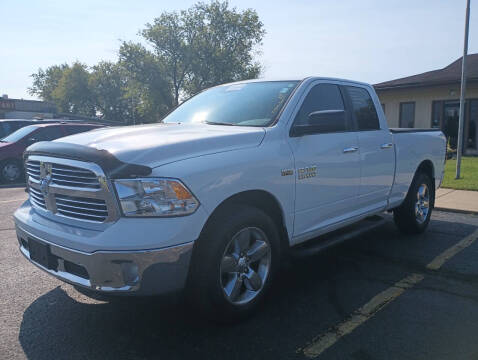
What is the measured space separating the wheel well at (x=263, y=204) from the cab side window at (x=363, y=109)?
1.70 metres

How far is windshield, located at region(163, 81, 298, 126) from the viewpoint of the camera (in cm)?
401

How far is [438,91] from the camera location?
18.8 meters

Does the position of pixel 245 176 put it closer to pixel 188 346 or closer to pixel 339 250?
pixel 188 346

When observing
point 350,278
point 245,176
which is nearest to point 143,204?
point 245,176

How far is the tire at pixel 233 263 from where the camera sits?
3.03 metres

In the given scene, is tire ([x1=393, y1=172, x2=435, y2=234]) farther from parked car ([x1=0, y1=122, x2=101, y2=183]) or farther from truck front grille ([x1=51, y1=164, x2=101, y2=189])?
parked car ([x1=0, y1=122, x2=101, y2=183])

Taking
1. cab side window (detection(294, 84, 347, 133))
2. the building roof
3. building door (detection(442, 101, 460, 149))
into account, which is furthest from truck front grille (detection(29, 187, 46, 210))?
building door (detection(442, 101, 460, 149))

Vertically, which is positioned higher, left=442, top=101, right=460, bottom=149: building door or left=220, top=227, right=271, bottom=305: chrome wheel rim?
left=442, top=101, right=460, bottom=149: building door

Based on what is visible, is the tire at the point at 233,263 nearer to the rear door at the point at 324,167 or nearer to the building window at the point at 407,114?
the rear door at the point at 324,167

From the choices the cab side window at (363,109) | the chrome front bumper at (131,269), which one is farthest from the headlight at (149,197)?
the cab side window at (363,109)

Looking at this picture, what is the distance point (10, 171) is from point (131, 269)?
10.9 m

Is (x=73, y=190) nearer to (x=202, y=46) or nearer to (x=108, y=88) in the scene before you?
(x=202, y=46)

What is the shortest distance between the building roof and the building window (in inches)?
41.1

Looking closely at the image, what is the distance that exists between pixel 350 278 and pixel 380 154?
1.51 meters
